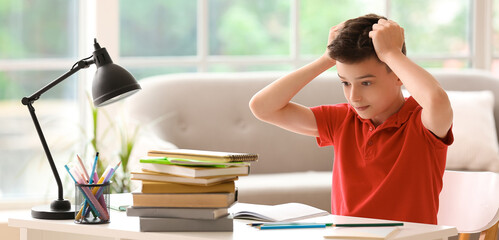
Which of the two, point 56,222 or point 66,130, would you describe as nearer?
point 56,222

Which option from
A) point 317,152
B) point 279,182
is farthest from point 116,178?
point 317,152

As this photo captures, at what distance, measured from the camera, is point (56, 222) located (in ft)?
5.30

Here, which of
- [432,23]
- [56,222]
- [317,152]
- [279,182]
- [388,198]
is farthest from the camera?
[432,23]

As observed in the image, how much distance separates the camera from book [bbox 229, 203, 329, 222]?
1.63 metres

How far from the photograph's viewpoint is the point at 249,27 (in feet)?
13.8

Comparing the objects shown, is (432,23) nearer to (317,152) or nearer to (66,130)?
(317,152)

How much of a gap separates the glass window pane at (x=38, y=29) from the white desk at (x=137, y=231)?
2270 mm

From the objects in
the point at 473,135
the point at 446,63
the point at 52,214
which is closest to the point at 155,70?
the point at 473,135

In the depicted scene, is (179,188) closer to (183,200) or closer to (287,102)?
(183,200)

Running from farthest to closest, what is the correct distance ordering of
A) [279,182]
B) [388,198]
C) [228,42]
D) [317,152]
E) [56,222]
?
[228,42], [317,152], [279,182], [388,198], [56,222]

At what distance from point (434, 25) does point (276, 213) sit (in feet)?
10.3

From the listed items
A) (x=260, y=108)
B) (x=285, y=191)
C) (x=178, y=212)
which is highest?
(x=260, y=108)

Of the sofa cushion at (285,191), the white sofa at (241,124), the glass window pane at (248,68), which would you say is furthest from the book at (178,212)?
the glass window pane at (248,68)

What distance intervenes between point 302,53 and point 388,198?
2.55 metres
